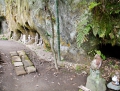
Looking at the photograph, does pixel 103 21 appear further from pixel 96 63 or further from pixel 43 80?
pixel 43 80

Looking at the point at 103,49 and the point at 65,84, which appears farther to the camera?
the point at 103,49

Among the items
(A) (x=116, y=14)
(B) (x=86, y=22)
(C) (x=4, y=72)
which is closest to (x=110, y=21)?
(A) (x=116, y=14)

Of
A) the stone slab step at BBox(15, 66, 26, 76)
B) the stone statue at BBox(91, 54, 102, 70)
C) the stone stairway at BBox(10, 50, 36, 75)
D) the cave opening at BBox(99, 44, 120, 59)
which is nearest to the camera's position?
the stone statue at BBox(91, 54, 102, 70)

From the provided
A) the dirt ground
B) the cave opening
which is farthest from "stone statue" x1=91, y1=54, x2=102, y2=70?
the cave opening

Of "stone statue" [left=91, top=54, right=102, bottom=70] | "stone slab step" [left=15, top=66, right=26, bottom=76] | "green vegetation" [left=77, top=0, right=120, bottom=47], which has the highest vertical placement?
"green vegetation" [left=77, top=0, right=120, bottom=47]

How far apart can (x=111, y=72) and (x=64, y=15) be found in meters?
2.82

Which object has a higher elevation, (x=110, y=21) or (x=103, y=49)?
(x=110, y=21)

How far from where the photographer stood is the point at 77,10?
16.7ft

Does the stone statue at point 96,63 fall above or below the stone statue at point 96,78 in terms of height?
above

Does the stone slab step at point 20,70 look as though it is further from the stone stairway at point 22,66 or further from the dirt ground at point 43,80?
the dirt ground at point 43,80

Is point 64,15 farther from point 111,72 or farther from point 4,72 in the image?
point 4,72

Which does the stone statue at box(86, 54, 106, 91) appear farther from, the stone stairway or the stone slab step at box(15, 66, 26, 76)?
the stone slab step at box(15, 66, 26, 76)

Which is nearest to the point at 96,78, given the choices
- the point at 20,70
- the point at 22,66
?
the point at 20,70

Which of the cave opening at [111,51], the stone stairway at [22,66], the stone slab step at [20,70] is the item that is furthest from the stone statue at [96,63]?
the stone slab step at [20,70]
